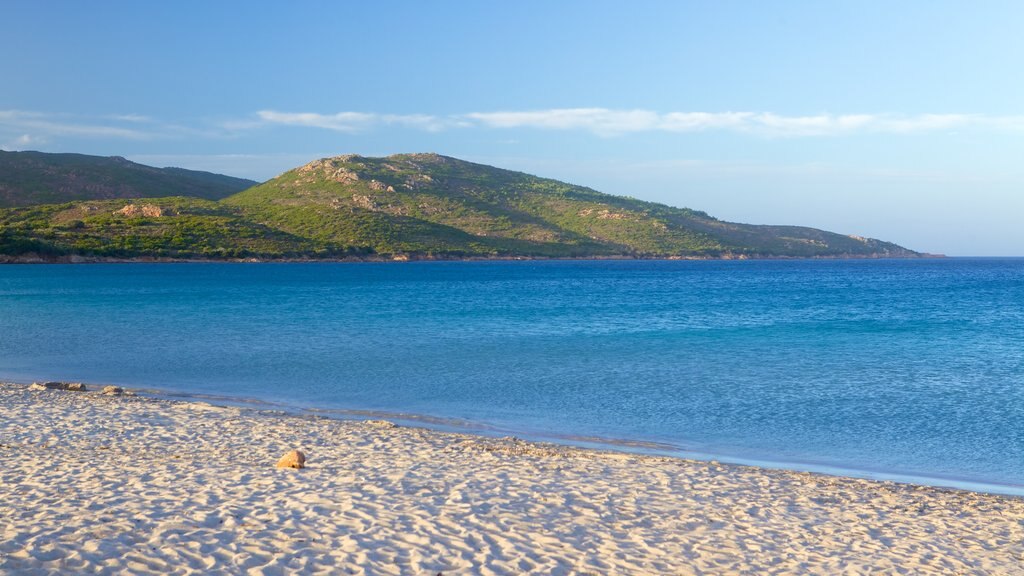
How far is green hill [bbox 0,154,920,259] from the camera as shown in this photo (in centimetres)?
12700

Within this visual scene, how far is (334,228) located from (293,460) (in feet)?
472

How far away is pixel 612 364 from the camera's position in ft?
91.5

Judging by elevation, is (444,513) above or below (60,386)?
above

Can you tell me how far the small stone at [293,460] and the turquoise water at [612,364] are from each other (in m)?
5.69

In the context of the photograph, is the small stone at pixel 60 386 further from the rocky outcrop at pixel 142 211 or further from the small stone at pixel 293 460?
the rocky outcrop at pixel 142 211

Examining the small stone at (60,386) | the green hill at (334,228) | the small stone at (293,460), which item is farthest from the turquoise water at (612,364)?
the green hill at (334,228)

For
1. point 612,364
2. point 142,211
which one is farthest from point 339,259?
point 612,364

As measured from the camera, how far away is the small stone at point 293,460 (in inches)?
472

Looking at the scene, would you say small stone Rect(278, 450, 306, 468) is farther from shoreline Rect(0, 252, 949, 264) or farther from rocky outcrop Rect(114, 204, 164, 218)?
rocky outcrop Rect(114, 204, 164, 218)

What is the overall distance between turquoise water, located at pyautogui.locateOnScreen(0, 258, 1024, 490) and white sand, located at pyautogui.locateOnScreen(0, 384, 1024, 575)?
128 inches

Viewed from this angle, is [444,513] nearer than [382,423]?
Yes

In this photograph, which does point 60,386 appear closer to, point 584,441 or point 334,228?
point 584,441

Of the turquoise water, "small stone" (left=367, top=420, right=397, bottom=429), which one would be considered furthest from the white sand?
the turquoise water

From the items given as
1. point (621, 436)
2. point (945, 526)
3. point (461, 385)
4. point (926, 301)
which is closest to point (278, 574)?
point (945, 526)
